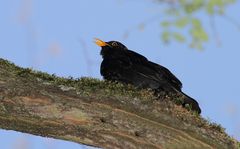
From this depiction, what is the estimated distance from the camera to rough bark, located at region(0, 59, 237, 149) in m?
2.32

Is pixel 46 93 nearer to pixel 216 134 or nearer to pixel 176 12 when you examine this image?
pixel 216 134

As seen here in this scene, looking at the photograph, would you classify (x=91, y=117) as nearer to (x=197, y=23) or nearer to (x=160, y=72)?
(x=160, y=72)

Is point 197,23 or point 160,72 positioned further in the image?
point 197,23

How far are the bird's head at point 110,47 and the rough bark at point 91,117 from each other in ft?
4.15

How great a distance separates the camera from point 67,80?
2.52 m

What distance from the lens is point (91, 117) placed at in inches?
92.2

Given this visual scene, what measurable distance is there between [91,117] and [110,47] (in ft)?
5.75

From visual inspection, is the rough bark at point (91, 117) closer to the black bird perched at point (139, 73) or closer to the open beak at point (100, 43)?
the black bird perched at point (139, 73)

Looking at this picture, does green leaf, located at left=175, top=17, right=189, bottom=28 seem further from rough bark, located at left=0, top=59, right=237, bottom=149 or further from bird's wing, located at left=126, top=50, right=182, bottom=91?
rough bark, located at left=0, top=59, right=237, bottom=149

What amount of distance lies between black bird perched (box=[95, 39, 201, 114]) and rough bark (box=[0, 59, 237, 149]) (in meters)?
0.37

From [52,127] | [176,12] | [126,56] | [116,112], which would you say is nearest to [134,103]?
[116,112]

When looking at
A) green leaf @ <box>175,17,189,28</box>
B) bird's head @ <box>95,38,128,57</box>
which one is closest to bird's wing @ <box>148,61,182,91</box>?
bird's head @ <box>95,38,128,57</box>

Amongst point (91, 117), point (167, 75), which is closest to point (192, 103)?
point (167, 75)

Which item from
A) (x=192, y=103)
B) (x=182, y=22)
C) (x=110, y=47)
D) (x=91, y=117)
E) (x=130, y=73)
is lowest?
(x=91, y=117)
